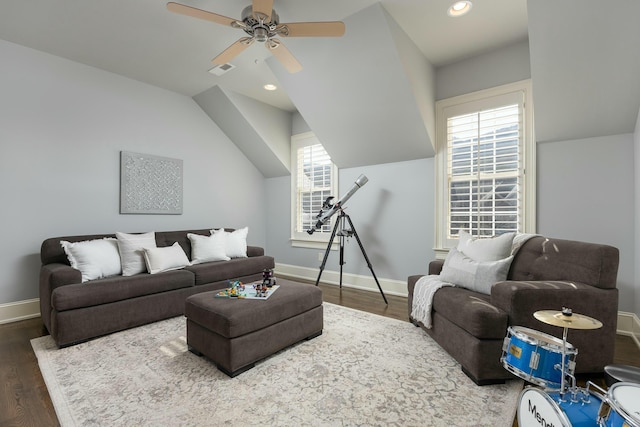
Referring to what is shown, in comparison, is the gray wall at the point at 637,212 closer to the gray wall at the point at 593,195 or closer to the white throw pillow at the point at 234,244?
the gray wall at the point at 593,195

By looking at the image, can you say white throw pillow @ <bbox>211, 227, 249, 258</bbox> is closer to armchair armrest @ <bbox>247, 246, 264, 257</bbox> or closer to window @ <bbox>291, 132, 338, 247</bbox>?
armchair armrest @ <bbox>247, 246, 264, 257</bbox>

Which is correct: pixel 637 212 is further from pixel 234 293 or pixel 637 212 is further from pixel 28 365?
pixel 28 365

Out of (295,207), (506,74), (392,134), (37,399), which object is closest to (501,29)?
(506,74)

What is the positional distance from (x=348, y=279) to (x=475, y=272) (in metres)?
2.27

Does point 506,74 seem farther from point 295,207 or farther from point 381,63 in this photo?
point 295,207

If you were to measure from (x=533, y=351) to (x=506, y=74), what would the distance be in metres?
2.99

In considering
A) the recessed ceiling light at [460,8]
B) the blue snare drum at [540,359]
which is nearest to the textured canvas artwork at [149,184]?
the recessed ceiling light at [460,8]

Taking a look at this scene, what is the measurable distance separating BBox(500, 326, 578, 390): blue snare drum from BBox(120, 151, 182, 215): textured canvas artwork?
4.17 meters

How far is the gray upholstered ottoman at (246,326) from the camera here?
2.00 metres

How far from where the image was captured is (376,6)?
2641mm

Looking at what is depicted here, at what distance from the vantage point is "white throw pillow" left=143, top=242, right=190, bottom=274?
→ 3195mm

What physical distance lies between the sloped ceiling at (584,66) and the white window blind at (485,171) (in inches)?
13.4

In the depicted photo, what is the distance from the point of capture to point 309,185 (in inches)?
200

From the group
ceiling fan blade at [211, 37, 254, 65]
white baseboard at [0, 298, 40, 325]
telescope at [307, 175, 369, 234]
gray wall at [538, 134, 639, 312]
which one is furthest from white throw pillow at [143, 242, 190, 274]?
gray wall at [538, 134, 639, 312]
